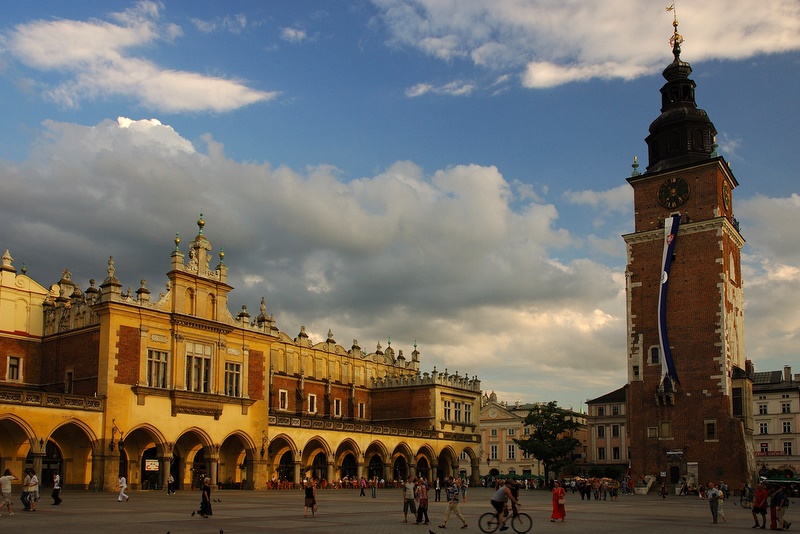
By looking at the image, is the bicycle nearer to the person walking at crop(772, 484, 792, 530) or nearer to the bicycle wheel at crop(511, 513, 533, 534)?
the bicycle wheel at crop(511, 513, 533, 534)

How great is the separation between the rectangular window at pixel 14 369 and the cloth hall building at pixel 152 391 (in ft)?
0.28

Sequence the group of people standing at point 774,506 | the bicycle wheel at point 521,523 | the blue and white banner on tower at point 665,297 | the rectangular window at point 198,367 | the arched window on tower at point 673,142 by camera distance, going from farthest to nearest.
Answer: the arched window on tower at point 673,142 → the blue and white banner on tower at point 665,297 → the rectangular window at point 198,367 → the group of people standing at point 774,506 → the bicycle wheel at point 521,523

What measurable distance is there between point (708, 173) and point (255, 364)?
1532 inches

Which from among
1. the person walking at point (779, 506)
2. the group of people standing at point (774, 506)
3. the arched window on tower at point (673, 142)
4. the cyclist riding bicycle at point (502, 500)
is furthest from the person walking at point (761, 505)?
the arched window on tower at point (673, 142)

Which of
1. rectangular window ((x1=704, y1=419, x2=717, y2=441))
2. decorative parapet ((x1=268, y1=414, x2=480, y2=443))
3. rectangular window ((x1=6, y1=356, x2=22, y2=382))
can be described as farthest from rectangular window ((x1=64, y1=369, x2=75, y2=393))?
rectangular window ((x1=704, y1=419, x2=717, y2=441))

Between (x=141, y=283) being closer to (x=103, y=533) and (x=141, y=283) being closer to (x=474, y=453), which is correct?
(x=103, y=533)

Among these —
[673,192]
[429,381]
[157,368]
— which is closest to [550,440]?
[429,381]

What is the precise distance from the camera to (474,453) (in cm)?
7762

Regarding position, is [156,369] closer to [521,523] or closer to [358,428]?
[358,428]

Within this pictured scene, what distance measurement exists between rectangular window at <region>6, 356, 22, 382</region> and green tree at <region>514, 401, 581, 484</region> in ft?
139

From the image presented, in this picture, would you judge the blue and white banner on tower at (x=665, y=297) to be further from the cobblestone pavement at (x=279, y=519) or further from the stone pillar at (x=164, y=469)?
the stone pillar at (x=164, y=469)

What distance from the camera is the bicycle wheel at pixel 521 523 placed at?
78.9 feet

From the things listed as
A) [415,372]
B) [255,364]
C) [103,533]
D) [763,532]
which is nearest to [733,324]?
[415,372]

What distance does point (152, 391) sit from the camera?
4794cm
